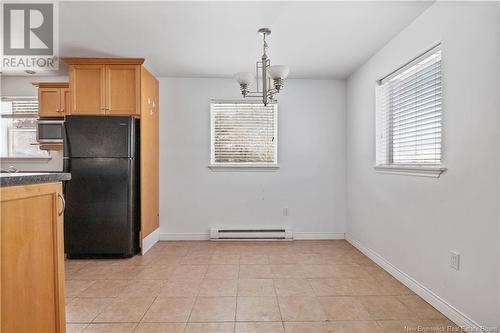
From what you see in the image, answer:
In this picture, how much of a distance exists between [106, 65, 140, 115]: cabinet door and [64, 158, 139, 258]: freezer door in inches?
25.3

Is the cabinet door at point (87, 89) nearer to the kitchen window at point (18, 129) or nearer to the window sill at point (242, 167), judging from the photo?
the kitchen window at point (18, 129)

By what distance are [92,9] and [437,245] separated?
342cm

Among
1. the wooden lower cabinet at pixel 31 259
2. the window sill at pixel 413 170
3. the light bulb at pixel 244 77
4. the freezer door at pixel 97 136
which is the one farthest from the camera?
the freezer door at pixel 97 136

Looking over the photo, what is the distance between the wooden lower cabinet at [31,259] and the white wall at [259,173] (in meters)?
Result: 2.97

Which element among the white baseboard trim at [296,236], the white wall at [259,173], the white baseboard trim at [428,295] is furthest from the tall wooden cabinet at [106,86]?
the white baseboard trim at [428,295]

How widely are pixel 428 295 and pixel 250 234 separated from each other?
8.24 feet

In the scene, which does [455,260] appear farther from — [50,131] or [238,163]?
[50,131]

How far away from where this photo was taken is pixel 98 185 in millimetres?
3621

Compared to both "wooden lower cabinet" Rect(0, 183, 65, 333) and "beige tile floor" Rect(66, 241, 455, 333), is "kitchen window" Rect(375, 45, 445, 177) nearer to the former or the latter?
"beige tile floor" Rect(66, 241, 455, 333)

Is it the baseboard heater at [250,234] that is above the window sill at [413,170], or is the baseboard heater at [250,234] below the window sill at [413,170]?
below

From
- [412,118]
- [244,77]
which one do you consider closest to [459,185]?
[412,118]

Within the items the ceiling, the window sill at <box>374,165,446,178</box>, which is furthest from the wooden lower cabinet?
the window sill at <box>374,165,446,178</box>

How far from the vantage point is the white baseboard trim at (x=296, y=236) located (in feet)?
15.0

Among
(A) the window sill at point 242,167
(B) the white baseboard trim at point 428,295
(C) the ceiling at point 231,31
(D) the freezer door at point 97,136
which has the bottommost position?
(B) the white baseboard trim at point 428,295
